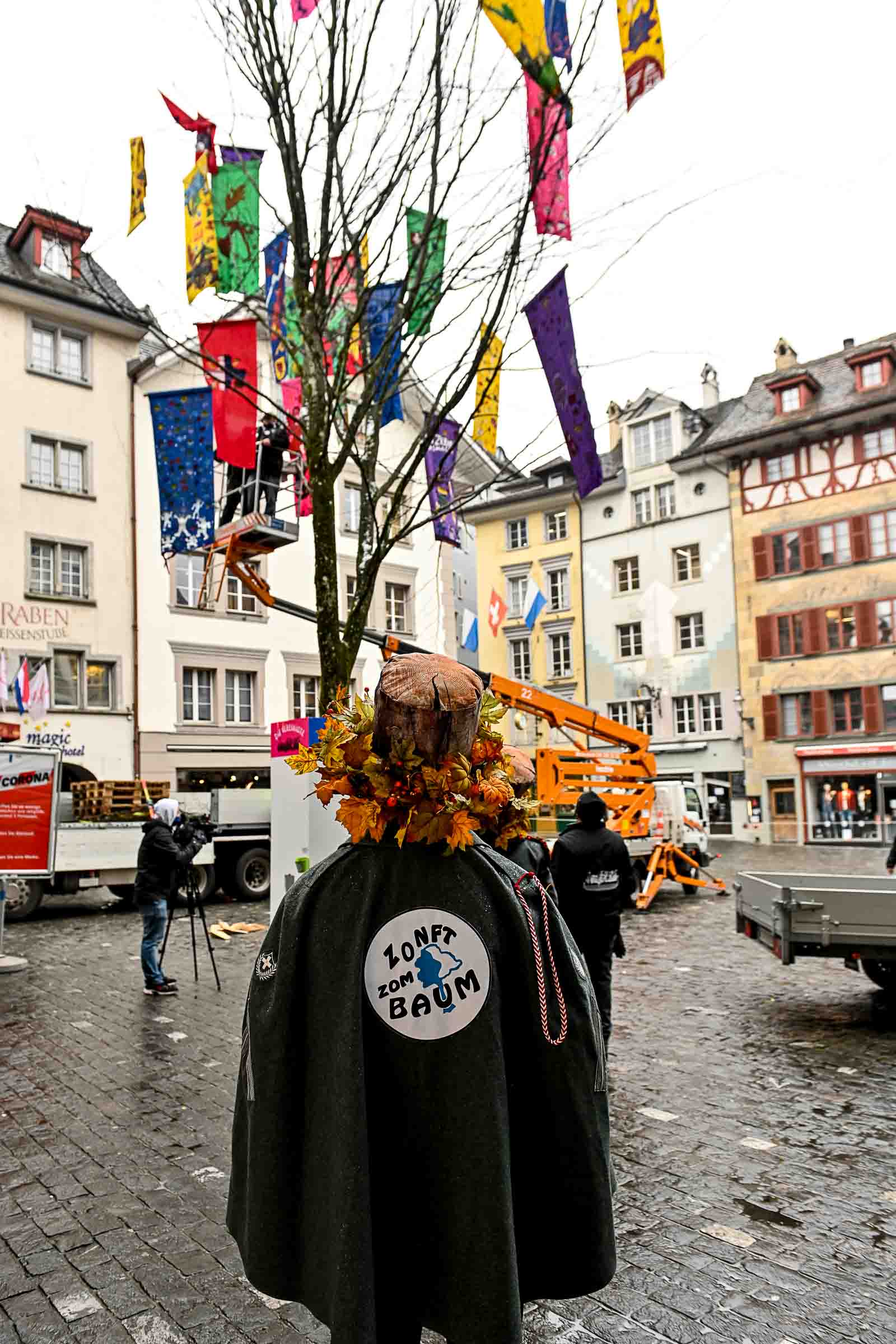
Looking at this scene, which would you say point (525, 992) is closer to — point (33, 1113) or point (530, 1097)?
point (530, 1097)

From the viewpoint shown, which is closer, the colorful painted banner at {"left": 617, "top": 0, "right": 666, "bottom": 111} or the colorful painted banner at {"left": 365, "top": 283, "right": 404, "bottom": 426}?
the colorful painted banner at {"left": 617, "top": 0, "right": 666, "bottom": 111}

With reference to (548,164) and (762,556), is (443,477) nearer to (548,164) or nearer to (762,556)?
(548,164)

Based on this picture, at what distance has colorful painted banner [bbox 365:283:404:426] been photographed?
7609 mm

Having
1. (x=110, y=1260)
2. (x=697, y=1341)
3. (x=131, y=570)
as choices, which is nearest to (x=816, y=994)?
(x=697, y=1341)

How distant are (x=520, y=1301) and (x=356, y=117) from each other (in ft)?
24.3

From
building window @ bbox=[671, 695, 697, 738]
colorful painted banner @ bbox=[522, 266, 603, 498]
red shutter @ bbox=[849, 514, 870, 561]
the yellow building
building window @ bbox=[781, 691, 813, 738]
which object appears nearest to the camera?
colorful painted banner @ bbox=[522, 266, 603, 498]

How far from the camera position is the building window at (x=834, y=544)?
35.2m

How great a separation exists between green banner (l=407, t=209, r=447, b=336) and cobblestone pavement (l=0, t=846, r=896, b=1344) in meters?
5.41

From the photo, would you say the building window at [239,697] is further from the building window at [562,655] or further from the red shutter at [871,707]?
the red shutter at [871,707]

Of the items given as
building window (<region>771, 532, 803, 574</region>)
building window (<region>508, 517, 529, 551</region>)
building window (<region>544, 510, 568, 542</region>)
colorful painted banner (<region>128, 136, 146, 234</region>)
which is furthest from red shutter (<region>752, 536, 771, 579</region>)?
colorful painted banner (<region>128, 136, 146, 234</region>)

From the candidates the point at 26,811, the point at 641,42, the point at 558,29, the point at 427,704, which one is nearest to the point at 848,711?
the point at 26,811

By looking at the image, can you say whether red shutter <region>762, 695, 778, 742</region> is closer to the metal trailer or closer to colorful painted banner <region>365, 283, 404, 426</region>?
the metal trailer

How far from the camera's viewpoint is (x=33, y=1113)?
19.2ft

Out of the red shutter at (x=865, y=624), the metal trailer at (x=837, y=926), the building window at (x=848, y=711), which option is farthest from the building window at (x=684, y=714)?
the metal trailer at (x=837, y=926)
